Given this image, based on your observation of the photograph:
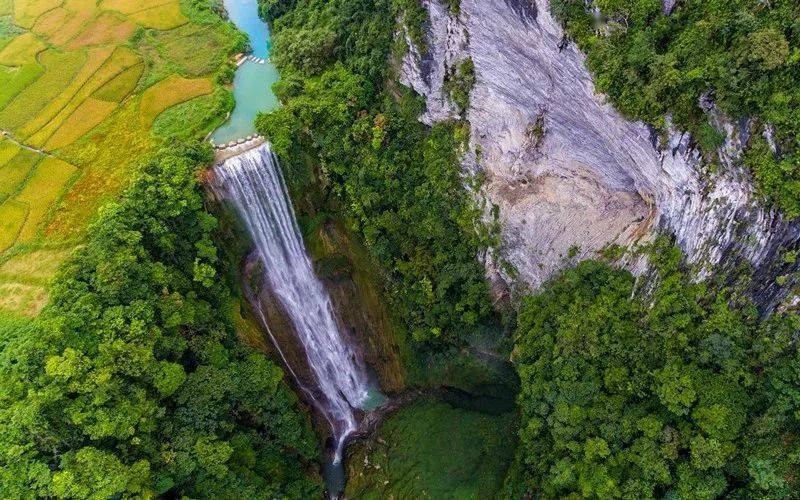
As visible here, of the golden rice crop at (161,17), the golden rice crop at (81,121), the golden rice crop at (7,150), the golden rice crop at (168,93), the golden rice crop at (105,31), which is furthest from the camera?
the golden rice crop at (161,17)

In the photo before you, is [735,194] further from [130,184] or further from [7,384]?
[7,384]

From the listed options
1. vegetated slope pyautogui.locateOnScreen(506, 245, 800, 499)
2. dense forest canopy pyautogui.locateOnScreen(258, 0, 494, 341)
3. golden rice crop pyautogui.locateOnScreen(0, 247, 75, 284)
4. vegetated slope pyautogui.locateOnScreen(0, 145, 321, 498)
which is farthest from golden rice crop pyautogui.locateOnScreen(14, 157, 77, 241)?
vegetated slope pyautogui.locateOnScreen(506, 245, 800, 499)

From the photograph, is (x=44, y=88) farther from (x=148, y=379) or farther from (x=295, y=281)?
(x=148, y=379)

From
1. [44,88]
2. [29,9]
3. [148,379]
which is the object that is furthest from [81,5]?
[148,379]

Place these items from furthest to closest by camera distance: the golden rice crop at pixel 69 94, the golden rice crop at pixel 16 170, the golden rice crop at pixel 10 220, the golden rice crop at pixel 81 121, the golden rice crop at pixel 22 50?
the golden rice crop at pixel 22 50, the golden rice crop at pixel 69 94, the golden rice crop at pixel 81 121, the golden rice crop at pixel 16 170, the golden rice crop at pixel 10 220

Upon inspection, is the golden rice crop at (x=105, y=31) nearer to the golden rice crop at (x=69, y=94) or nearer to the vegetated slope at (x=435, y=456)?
the golden rice crop at (x=69, y=94)

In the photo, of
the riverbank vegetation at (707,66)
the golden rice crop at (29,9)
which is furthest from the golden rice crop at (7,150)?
the riverbank vegetation at (707,66)
